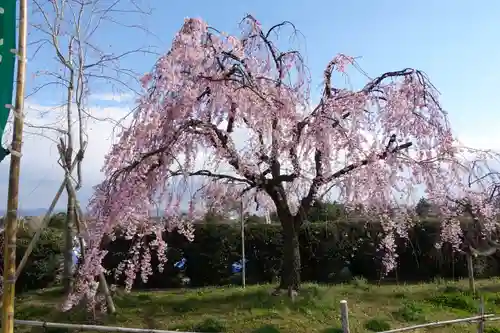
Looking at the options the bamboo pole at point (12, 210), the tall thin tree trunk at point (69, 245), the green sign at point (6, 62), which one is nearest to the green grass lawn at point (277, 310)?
the tall thin tree trunk at point (69, 245)

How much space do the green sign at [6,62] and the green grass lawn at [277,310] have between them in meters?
3.96

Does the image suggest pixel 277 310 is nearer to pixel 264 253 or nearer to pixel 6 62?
pixel 264 253

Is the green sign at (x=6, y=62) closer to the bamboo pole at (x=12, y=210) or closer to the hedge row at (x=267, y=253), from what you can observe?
the bamboo pole at (x=12, y=210)

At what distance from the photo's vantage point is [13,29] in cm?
364

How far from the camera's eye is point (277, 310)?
7297 mm

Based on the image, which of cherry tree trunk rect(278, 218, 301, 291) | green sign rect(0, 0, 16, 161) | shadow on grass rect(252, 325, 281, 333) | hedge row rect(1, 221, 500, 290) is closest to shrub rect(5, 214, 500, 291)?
hedge row rect(1, 221, 500, 290)

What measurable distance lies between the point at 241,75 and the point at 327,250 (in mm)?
6017

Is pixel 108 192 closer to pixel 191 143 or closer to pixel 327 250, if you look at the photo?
pixel 191 143

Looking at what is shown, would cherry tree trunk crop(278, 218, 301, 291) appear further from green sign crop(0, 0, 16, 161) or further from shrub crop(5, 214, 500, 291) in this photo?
green sign crop(0, 0, 16, 161)

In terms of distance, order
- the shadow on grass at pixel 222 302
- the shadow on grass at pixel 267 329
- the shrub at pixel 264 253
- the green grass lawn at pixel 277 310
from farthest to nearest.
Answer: the shrub at pixel 264 253 < the shadow on grass at pixel 222 302 < the green grass lawn at pixel 277 310 < the shadow on grass at pixel 267 329

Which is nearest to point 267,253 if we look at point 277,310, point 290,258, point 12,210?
point 290,258

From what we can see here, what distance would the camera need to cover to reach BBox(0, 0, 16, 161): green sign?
11.7ft

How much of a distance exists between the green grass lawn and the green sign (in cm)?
396

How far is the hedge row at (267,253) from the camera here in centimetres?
1147
